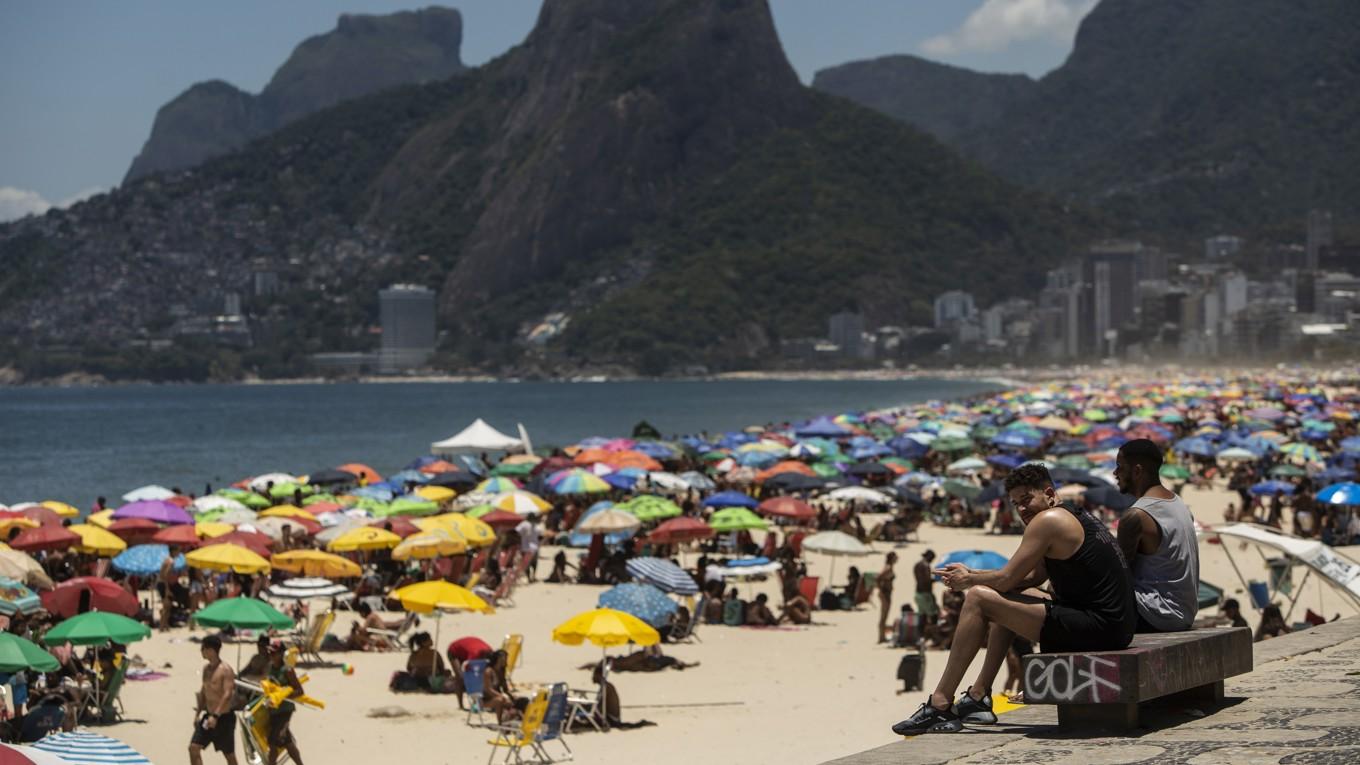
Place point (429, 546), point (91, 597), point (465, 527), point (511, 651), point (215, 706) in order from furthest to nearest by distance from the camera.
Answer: point (465, 527)
point (429, 546)
point (91, 597)
point (511, 651)
point (215, 706)

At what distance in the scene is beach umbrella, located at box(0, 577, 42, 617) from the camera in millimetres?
13745

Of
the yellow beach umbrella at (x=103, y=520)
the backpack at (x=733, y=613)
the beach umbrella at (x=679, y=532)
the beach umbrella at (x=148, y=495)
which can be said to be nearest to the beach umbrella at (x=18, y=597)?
the yellow beach umbrella at (x=103, y=520)

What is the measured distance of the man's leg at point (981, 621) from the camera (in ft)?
18.5

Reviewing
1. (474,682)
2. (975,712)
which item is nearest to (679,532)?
(474,682)

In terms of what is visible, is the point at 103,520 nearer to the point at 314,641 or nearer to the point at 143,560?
the point at 143,560

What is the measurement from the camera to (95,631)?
12.7 m

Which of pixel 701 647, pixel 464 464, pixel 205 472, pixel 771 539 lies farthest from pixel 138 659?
pixel 205 472

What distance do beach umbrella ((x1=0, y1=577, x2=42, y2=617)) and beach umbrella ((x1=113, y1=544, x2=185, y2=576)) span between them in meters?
3.06

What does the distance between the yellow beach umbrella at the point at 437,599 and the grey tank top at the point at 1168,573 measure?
9.01m

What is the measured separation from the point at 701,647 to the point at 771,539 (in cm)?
606

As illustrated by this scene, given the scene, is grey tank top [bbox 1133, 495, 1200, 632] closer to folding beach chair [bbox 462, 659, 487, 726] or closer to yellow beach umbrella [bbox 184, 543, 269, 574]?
folding beach chair [bbox 462, 659, 487, 726]

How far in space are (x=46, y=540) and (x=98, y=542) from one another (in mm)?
627

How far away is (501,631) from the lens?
57.4 ft

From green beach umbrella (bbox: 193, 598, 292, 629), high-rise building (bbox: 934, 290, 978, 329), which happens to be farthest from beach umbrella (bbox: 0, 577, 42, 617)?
high-rise building (bbox: 934, 290, 978, 329)
